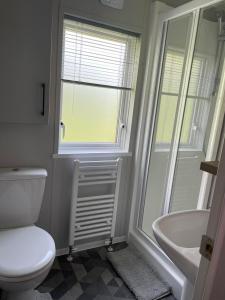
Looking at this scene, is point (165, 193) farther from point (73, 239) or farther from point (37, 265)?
point (37, 265)

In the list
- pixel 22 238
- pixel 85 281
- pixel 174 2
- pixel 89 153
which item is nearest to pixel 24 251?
pixel 22 238

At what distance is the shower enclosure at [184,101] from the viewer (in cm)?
181

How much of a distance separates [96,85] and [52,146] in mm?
607

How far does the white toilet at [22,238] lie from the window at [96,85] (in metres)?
0.46

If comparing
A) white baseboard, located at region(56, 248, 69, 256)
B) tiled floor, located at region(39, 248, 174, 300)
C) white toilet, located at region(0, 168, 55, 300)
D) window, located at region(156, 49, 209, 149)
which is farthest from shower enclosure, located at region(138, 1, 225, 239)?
white toilet, located at region(0, 168, 55, 300)

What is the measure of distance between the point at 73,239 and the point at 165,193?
0.86 metres

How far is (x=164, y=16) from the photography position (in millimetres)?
1862

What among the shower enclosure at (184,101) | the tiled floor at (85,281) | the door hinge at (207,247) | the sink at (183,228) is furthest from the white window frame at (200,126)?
the door hinge at (207,247)

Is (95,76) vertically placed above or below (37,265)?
above

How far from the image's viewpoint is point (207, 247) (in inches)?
26.2

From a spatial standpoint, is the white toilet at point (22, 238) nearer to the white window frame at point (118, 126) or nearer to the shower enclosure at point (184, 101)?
the white window frame at point (118, 126)

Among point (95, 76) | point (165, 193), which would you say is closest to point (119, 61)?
point (95, 76)

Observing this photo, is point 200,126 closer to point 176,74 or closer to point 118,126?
point 176,74

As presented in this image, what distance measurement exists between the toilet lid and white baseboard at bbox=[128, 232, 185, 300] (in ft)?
3.08
